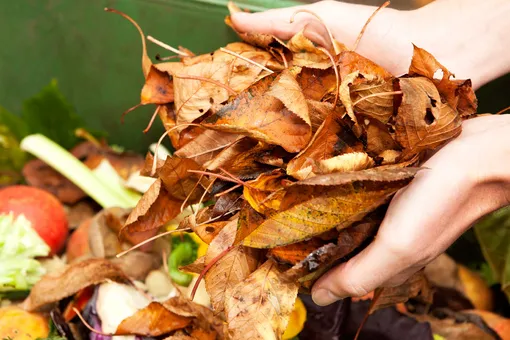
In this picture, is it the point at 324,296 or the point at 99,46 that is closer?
the point at 324,296

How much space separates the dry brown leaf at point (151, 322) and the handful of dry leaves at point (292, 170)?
0.68 ft

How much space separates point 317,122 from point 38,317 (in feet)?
2.21

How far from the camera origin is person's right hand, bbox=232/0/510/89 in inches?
34.4

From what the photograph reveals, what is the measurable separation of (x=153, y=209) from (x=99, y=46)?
0.70 m

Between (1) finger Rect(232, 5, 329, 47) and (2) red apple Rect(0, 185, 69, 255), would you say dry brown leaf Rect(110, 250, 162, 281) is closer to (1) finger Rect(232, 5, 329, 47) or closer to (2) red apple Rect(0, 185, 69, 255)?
(2) red apple Rect(0, 185, 69, 255)

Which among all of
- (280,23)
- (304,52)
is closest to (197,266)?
(304,52)

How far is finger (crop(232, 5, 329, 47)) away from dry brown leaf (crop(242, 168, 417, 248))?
41 cm

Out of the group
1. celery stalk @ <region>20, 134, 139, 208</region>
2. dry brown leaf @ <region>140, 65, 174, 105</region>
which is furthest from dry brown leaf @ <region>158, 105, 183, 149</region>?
celery stalk @ <region>20, 134, 139, 208</region>

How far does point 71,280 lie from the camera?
93 centimetres

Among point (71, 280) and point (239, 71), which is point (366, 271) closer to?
point (239, 71)

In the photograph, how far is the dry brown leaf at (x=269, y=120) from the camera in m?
0.60

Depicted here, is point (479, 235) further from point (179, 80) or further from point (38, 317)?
point (38, 317)

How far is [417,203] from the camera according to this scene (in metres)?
0.59

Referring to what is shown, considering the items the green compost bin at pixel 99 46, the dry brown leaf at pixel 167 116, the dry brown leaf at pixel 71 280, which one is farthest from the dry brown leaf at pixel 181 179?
the green compost bin at pixel 99 46
